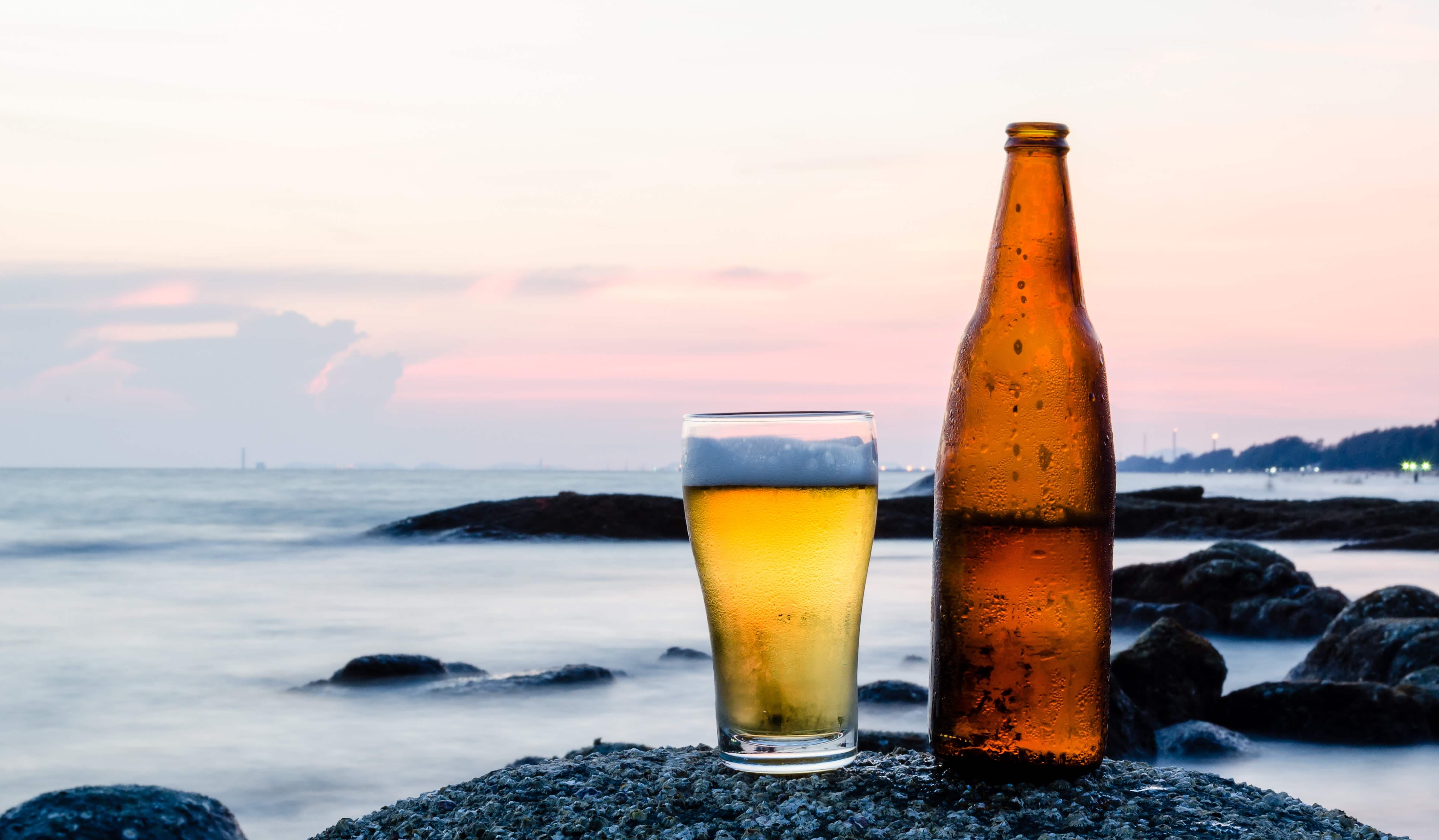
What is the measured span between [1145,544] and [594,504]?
1074cm

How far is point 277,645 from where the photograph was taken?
40.9ft

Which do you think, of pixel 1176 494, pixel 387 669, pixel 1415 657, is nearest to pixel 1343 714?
pixel 1415 657

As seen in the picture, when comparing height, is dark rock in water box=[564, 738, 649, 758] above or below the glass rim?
below

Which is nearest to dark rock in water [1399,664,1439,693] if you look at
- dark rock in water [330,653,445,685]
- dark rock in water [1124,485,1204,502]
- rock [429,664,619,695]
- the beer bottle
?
rock [429,664,619,695]

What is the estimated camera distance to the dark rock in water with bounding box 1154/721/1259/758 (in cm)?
636

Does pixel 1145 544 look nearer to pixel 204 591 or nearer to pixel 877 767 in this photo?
pixel 204 591

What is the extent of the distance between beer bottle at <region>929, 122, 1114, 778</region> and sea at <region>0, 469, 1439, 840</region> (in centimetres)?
326

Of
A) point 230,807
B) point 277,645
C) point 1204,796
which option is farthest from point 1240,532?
point 1204,796

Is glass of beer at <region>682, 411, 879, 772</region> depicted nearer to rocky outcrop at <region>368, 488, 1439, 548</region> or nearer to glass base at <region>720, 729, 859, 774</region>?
glass base at <region>720, 729, 859, 774</region>

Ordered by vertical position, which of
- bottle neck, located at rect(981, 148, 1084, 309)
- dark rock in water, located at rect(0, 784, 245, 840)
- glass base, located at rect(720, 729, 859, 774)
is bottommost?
dark rock in water, located at rect(0, 784, 245, 840)

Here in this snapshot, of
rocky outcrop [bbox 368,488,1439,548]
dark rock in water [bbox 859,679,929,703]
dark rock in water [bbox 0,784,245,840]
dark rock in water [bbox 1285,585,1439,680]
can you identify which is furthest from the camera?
rocky outcrop [bbox 368,488,1439,548]

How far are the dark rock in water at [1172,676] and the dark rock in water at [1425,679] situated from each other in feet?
3.33

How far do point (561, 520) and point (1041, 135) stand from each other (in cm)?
2259

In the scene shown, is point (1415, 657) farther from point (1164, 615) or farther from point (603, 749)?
point (603, 749)
